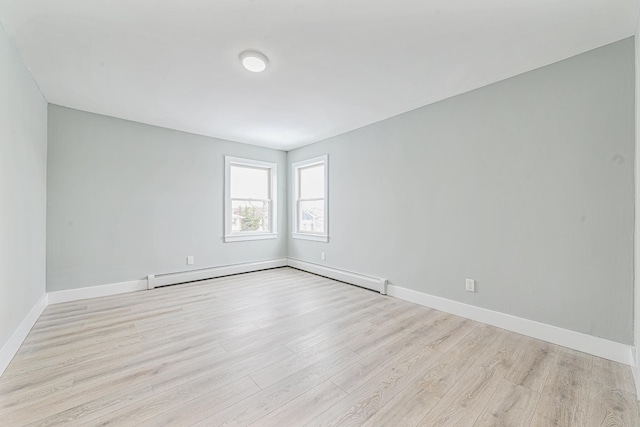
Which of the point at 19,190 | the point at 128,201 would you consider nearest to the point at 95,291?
the point at 128,201

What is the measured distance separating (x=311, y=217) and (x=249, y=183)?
51.7 inches

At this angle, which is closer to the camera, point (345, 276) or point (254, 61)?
point (254, 61)

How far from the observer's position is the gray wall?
2012 millimetres

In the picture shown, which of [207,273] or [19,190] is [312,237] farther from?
[19,190]

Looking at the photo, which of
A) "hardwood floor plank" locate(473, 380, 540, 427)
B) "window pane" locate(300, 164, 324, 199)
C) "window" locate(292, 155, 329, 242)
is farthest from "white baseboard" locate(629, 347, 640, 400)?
"window pane" locate(300, 164, 324, 199)

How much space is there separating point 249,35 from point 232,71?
0.58 meters

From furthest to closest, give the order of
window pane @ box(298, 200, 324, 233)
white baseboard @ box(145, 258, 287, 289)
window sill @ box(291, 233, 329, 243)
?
window pane @ box(298, 200, 324, 233), window sill @ box(291, 233, 329, 243), white baseboard @ box(145, 258, 287, 289)

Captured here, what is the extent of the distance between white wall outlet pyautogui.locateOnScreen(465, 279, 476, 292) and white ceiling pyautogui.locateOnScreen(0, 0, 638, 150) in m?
1.99

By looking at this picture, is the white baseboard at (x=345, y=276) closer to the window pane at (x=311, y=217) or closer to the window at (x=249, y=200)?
the window pane at (x=311, y=217)

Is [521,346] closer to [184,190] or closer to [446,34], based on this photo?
[446,34]

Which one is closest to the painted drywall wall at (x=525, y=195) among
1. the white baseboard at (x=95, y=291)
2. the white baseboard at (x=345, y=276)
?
Result: the white baseboard at (x=345, y=276)

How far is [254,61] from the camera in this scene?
7.79 ft

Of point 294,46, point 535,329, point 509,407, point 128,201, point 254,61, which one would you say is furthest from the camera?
point 128,201

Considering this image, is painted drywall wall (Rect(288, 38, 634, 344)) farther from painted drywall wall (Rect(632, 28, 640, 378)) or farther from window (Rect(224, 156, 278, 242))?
window (Rect(224, 156, 278, 242))
